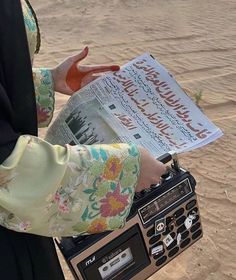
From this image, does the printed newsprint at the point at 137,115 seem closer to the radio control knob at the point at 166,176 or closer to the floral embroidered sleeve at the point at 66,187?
the radio control knob at the point at 166,176

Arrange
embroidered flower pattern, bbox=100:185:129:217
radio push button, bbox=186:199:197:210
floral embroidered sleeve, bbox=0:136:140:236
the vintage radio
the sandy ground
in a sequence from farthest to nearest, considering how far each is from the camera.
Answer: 1. the sandy ground
2. radio push button, bbox=186:199:197:210
3. the vintage radio
4. embroidered flower pattern, bbox=100:185:129:217
5. floral embroidered sleeve, bbox=0:136:140:236

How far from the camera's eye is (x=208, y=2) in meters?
5.29

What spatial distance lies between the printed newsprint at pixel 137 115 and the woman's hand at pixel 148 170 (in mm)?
158

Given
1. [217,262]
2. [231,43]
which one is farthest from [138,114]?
[231,43]

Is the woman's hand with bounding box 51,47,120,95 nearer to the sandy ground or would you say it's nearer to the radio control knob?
the radio control knob

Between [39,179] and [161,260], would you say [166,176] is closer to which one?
[161,260]

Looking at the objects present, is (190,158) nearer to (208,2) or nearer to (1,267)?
(1,267)

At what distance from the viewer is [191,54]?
4.36 meters

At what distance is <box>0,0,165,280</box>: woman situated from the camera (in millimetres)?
1119

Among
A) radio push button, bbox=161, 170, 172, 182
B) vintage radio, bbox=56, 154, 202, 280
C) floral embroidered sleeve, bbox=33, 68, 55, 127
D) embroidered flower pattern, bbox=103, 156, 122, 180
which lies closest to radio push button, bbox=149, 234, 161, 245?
vintage radio, bbox=56, 154, 202, 280

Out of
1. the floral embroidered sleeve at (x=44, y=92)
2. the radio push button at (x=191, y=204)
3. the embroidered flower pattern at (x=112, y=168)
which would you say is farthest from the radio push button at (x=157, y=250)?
the floral embroidered sleeve at (x=44, y=92)

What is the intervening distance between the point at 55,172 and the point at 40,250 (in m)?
0.23

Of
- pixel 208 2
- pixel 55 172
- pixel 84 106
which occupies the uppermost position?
pixel 55 172

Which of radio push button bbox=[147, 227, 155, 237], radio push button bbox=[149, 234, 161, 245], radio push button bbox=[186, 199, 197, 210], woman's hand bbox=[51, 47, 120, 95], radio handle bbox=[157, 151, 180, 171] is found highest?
woman's hand bbox=[51, 47, 120, 95]
